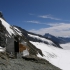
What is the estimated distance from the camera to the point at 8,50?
40.9 meters

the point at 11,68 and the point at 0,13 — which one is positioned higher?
the point at 0,13

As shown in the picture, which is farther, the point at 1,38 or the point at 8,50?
the point at 1,38

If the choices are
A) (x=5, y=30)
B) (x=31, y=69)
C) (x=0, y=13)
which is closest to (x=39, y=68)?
(x=31, y=69)

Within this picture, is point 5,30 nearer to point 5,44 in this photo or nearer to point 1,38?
point 1,38

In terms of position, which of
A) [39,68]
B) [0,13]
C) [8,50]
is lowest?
[39,68]

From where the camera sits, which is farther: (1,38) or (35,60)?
(1,38)

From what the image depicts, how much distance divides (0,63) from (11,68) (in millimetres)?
1914

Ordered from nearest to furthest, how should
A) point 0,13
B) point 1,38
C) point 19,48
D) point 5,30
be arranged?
point 19,48 < point 1,38 < point 5,30 < point 0,13

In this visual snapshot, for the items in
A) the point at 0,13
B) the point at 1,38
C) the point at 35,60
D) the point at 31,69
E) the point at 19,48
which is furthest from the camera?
the point at 0,13

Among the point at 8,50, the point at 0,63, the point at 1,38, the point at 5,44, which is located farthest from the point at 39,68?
the point at 1,38

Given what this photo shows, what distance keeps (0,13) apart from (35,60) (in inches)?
1401

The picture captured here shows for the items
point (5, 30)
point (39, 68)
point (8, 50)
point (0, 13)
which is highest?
point (0, 13)

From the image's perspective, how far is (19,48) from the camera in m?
40.9

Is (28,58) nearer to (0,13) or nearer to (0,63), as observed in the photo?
(0,63)
